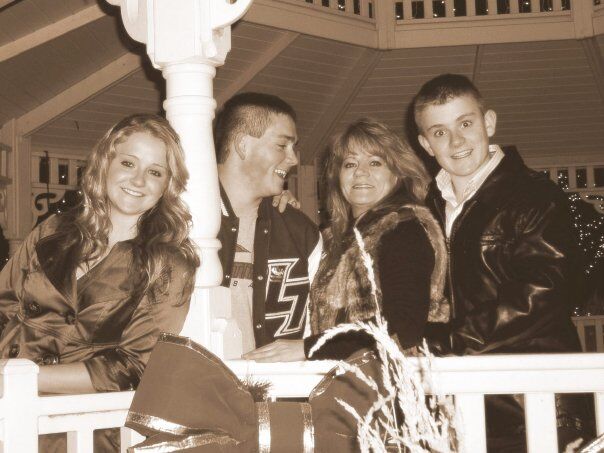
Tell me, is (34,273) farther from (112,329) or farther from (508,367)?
(508,367)

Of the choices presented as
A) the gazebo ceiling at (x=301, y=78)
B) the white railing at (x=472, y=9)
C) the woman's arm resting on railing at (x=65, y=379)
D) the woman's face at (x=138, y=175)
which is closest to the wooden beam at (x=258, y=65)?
the gazebo ceiling at (x=301, y=78)

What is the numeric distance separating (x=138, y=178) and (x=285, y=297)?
766 millimetres

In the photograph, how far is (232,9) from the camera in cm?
211

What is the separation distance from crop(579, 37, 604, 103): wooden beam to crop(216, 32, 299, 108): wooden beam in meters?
2.15

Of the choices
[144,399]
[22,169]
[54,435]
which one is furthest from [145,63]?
[144,399]

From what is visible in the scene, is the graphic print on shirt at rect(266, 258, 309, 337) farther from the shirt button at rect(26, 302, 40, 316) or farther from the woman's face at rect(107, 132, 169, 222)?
the shirt button at rect(26, 302, 40, 316)

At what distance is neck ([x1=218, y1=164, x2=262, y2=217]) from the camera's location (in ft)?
9.25

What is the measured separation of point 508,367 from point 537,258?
1.67ft

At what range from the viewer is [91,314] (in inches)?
79.0

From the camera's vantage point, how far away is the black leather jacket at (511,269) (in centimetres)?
197

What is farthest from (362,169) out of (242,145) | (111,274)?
(111,274)

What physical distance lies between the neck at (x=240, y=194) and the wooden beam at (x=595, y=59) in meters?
3.80

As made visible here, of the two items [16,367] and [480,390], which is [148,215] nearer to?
[16,367]

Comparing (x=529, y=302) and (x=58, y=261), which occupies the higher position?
(x=58, y=261)
